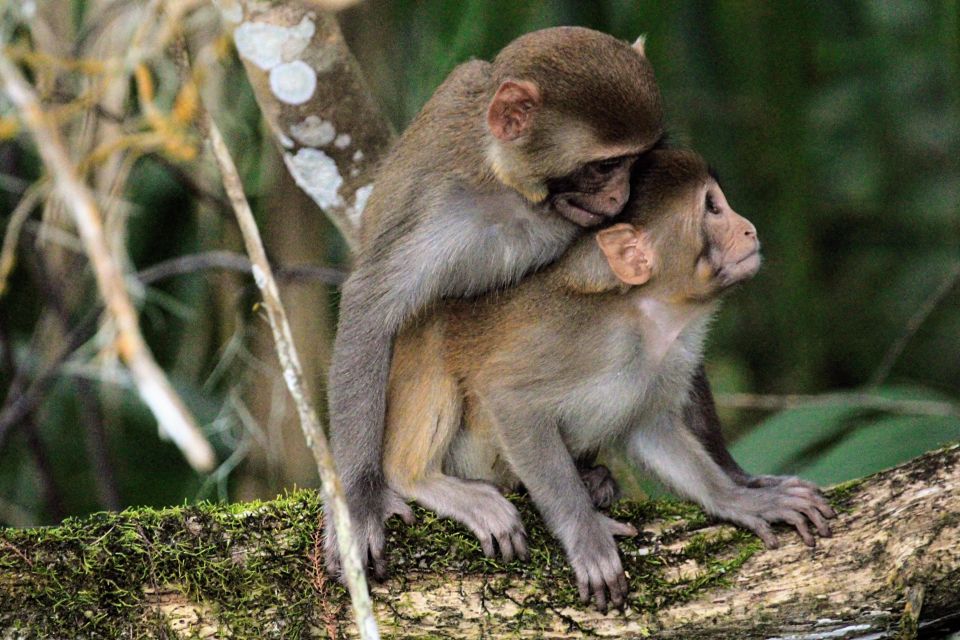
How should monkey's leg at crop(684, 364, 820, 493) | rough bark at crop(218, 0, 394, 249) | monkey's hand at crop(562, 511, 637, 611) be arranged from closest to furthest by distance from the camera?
monkey's hand at crop(562, 511, 637, 611) → monkey's leg at crop(684, 364, 820, 493) → rough bark at crop(218, 0, 394, 249)

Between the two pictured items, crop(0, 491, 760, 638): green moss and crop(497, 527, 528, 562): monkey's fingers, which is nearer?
crop(0, 491, 760, 638): green moss

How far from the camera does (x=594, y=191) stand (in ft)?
16.5

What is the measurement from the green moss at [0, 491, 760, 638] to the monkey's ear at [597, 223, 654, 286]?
3.37 ft

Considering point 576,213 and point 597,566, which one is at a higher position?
point 576,213

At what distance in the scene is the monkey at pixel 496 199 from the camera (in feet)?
16.1

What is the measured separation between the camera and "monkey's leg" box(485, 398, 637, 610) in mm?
4395

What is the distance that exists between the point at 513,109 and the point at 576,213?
506 mm

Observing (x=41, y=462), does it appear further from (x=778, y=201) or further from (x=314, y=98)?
(x=778, y=201)

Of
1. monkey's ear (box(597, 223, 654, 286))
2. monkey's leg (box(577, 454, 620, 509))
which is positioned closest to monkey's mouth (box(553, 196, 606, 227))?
monkey's ear (box(597, 223, 654, 286))

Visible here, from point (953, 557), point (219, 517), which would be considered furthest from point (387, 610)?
point (953, 557)

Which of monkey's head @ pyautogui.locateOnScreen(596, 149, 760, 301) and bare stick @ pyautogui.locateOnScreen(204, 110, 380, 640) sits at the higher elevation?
monkey's head @ pyautogui.locateOnScreen(596, 149, 760, 301)

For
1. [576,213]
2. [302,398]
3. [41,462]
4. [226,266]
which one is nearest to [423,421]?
[576,213]

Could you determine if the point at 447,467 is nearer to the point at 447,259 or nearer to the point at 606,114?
the point at 447,259

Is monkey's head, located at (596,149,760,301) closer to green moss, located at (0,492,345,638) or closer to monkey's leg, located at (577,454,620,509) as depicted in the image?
monkey's leg, located at (577,454,620,509)
